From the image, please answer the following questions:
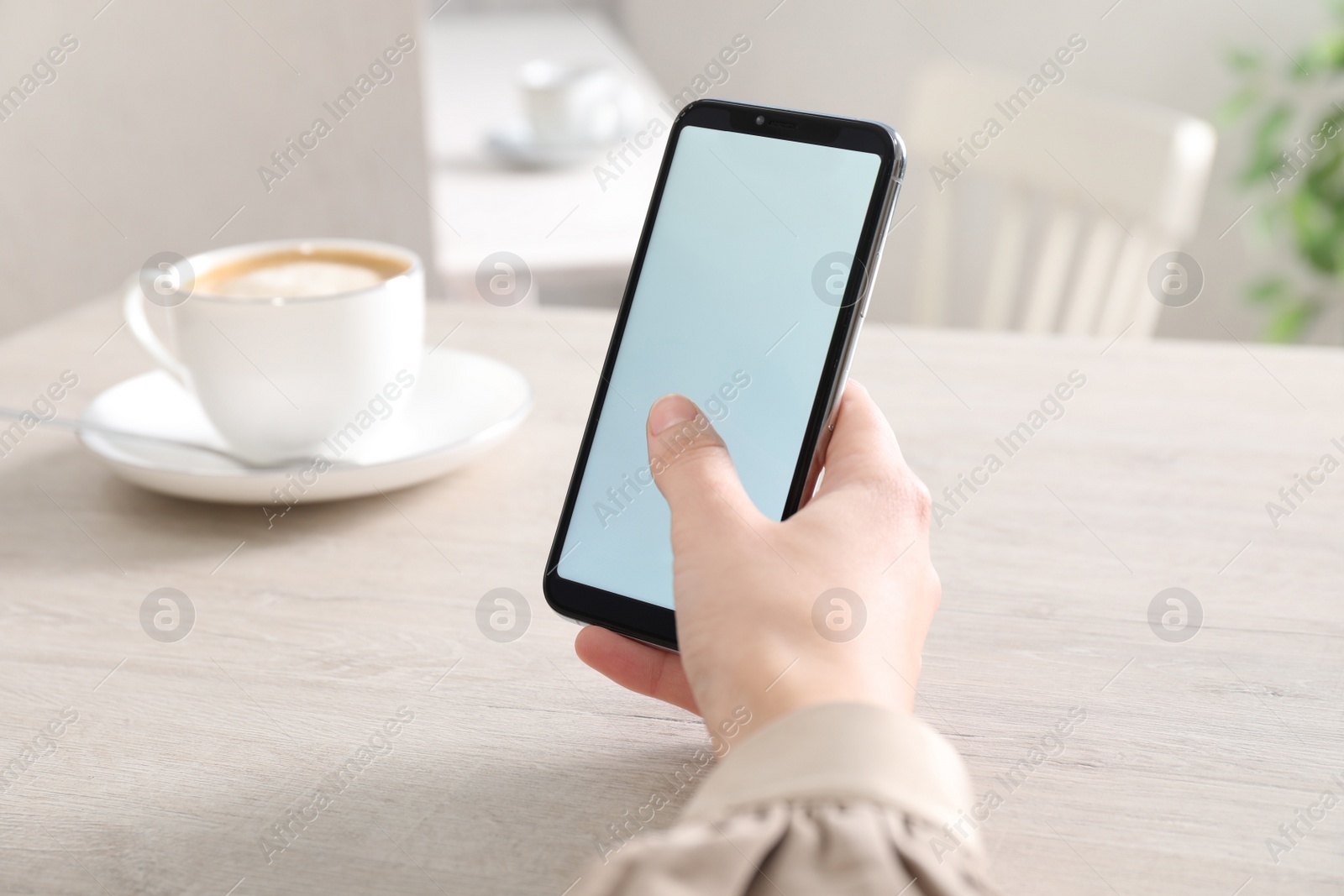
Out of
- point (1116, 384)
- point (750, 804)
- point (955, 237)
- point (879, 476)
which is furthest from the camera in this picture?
point (955, 237)

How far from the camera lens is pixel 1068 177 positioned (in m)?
1.16

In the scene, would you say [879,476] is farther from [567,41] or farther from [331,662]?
[567,41]

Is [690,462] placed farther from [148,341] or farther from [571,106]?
[571,106]

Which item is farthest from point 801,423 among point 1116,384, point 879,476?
point 1116,384

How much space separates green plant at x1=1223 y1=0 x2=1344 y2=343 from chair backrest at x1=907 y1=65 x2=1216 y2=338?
2.86 feet

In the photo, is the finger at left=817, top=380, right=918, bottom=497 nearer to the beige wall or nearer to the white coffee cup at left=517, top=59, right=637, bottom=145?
the beige wall

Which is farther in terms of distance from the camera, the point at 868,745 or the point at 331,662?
the point at 331,662

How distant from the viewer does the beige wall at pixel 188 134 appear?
46.1 inches

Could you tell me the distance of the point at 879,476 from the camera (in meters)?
0.41

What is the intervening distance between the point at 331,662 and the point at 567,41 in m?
2.37

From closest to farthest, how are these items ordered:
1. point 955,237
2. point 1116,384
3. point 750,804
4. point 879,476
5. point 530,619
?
point 750,804 → point 879,476 → point 530,619 → point 1116,384 → point 955,237

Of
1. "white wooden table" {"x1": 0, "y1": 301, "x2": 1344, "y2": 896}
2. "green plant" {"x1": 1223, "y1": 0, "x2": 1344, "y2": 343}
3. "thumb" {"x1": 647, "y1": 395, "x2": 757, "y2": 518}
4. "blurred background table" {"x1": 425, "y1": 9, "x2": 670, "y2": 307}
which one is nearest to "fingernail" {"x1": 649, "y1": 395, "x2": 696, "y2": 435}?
"thumb" {"x1": 647, "y1": 395, "x2": 757, "y2": 518}

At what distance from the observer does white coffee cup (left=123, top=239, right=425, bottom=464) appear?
2.00ft

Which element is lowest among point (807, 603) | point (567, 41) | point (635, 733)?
point (567, 41)
